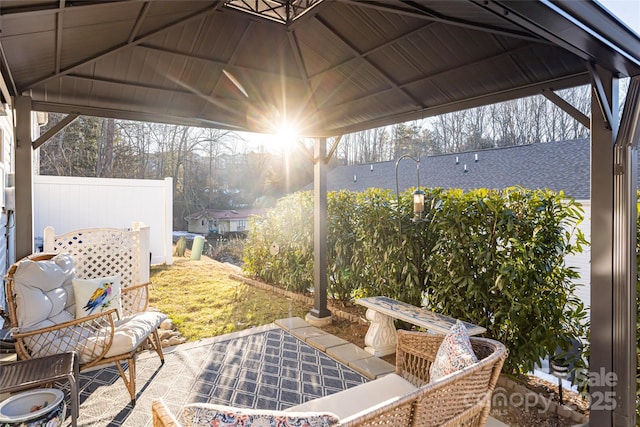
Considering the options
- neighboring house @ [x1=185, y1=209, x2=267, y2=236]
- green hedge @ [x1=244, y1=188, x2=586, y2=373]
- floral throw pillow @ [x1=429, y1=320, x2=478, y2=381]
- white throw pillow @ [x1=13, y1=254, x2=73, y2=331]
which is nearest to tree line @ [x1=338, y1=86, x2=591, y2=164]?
neighboring house @ [x1=185, y1=209, x2=267, y2=236]

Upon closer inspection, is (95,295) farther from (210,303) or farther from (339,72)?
(339,72)

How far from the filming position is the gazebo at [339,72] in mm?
2248

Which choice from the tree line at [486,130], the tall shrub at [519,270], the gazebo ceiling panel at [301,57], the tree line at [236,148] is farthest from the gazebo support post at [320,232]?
the tree line at [486,130]

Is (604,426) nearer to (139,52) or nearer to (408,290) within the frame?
(408,290)

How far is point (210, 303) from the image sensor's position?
6090 mm

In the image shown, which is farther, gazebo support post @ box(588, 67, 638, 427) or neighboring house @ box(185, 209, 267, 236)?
neighboring house @ box(185, 209, 267, 236)

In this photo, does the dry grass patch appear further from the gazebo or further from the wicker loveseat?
the wicker loveseat

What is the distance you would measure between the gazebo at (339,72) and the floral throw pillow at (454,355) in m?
1.11

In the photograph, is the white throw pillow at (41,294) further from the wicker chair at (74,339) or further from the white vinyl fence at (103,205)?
the white vinyl fence at (103,205)

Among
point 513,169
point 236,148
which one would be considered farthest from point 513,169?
point 236,148

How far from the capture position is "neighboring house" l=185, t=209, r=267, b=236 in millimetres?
13984

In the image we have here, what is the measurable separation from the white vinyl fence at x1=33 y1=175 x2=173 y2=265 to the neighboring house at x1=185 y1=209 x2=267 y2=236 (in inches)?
197

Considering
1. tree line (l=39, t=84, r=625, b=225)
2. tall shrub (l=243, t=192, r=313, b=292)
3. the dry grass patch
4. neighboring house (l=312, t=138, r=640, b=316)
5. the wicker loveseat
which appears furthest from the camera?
tree line (l=39, t=84, r=625, b=225)

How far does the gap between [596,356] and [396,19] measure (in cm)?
282
